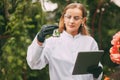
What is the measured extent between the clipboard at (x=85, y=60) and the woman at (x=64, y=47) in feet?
0.21

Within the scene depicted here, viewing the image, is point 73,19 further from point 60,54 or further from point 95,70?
point 95,70

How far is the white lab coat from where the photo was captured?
2.63 m

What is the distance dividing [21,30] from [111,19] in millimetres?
1060

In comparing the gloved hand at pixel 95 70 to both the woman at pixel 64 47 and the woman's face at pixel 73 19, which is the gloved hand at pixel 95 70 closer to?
the woman at pixel 64 47

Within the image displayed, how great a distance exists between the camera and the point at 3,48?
4297mm

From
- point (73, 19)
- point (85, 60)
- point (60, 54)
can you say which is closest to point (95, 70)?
point (85, 60)

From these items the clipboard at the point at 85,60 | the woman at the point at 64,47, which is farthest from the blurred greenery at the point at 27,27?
the clipboard at the point at 85,60

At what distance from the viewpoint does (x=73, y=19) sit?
8.75 feet

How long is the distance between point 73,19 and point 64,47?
0.19m

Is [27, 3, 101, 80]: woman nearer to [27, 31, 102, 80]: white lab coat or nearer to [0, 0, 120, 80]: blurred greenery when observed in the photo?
[27, 31, 102, 80]: white lab coat

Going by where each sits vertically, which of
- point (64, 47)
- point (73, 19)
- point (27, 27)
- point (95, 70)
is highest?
point (73, 19)

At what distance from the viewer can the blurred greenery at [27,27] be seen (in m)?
4.23

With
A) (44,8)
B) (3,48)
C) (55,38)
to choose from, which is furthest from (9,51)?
(55,38)

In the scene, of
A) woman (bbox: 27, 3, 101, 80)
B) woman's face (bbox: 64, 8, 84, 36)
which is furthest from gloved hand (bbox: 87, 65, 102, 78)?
woman's face (bbox: 64, 8, 84, 36)
